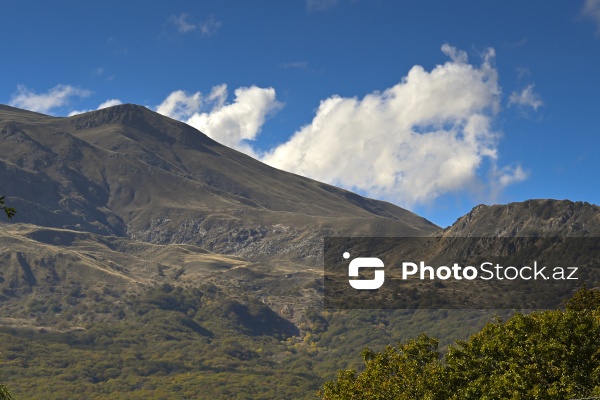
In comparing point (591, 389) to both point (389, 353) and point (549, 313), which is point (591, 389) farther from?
point (389, 353)

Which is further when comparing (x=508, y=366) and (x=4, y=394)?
(x=508, y=366)

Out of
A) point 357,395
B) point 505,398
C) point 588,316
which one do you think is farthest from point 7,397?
point 588,316

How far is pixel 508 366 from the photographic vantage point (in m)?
80.8

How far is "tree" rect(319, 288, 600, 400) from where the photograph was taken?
7506cm

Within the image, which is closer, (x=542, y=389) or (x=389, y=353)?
(x=542, y=389)

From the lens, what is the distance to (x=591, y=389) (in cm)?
7388

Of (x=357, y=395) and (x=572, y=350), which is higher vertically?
(x=572, y=350)

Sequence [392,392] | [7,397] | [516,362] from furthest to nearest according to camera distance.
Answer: [392,392] < [516,362] < [7,397]

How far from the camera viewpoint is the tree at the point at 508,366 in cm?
7506

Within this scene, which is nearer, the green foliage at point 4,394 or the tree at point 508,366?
the green foliage at point 4,394

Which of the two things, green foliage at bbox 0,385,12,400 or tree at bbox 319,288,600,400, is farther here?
tree at bbox 319,288,600,400

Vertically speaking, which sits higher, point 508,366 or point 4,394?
point 4,394

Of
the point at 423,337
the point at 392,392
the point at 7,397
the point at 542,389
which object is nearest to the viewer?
the point at 7,397

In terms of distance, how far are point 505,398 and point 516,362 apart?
747 cm
